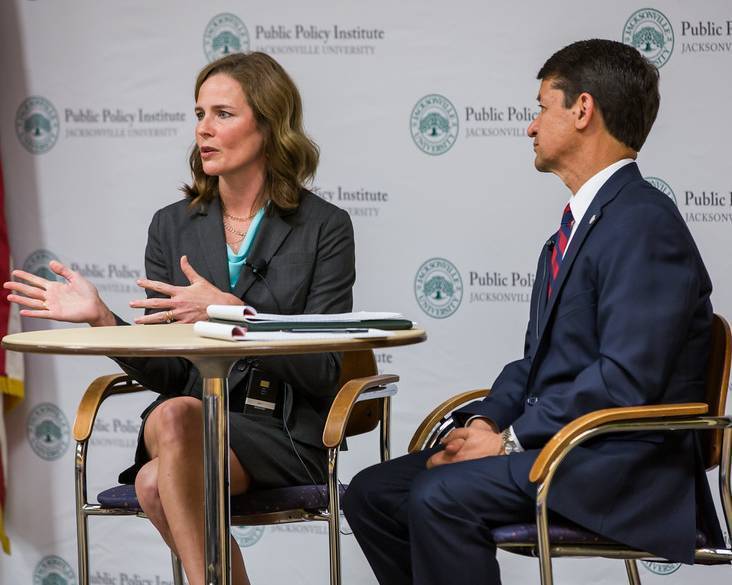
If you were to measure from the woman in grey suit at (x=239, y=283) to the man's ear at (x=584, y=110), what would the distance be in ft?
2.40

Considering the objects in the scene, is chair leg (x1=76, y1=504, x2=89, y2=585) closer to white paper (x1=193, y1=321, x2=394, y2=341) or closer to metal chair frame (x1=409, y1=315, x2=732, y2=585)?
white paper (x1=193, y1=321, x2=394, y2=341)

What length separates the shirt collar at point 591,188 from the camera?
2.34m

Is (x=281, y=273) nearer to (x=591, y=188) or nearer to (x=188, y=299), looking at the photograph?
(x=188, y=299)

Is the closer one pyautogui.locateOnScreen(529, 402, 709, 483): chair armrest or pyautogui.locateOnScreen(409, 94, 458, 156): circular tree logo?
pyautogui.locateOnScreen(529, 402, 709, 483): chair armrest

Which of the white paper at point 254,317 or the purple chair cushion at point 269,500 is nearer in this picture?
the white paper at point 254,317

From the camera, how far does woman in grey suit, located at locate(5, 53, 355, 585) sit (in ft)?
7.65

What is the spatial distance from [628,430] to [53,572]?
2.89 metres

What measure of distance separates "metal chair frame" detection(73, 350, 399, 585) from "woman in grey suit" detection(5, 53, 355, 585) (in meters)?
0.09

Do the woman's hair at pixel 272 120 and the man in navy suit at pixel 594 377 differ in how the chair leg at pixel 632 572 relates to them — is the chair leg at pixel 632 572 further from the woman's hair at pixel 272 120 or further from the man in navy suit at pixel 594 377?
the woman's hair at pixel 272 120

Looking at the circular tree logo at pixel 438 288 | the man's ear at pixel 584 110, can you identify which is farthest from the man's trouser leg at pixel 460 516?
the circular tree logo at pixel 438 288

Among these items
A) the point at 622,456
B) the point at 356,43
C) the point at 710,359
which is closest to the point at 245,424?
the point at 622,456

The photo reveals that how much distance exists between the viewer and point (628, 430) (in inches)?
81.0

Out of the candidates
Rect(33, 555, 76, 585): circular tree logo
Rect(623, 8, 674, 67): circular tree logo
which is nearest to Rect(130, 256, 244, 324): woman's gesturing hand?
Rect(623, 8, 674, 67): circular tree logo

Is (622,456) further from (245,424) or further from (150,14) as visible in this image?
(150,14)
